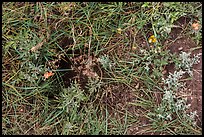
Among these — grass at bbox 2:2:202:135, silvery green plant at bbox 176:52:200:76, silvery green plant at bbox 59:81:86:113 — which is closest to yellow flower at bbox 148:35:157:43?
grass at bbox 2:2:202:135

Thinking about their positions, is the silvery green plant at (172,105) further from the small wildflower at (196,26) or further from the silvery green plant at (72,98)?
the silvery green plant at (72,98)

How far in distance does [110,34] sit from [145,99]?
1.91 feet

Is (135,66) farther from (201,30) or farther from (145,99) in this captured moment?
(201,30)

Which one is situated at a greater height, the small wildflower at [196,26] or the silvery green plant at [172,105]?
A: the small wildflower at [196,26]

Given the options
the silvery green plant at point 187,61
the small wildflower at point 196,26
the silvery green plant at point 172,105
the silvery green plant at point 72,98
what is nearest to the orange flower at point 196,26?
the small wildflower at point 196,26

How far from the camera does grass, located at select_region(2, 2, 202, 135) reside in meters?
2.71

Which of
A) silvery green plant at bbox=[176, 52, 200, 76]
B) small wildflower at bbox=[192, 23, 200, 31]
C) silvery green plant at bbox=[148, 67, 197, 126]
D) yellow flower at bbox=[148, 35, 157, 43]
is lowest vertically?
silvery green plant at bbox=[148, 67, 197, 126]

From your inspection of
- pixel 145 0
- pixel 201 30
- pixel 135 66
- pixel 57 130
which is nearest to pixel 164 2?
pixel 145 0

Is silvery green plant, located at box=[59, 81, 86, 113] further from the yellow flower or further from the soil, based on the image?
the yellow flower

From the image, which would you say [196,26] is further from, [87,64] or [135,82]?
[87,64]

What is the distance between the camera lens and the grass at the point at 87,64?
2.71 metres

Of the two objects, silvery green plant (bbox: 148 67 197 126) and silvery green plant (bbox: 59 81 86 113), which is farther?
silvery green plant (bbox: 59 81 86 113)

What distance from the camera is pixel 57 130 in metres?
2.76

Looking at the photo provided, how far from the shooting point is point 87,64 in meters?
2.79
